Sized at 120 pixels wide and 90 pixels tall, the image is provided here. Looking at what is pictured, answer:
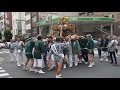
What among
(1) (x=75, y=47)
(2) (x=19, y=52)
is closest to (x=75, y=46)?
(1) (x=75, y=47)

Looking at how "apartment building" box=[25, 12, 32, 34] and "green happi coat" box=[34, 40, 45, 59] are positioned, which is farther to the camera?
"apartment building" box=[25, 12, 32, 34]

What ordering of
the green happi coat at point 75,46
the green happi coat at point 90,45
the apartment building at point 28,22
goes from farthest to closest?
the apartment building at point 28,22
the green happi coat at point 75,46
the green happi coat at point 90,45

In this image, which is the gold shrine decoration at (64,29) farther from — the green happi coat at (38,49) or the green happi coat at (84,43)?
the green happi coat at (38,49)

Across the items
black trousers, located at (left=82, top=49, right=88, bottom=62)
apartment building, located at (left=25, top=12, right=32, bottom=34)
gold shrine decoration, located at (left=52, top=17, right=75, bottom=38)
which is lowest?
black trousers, located at (left=82, top=49, right=88, bottom=62)

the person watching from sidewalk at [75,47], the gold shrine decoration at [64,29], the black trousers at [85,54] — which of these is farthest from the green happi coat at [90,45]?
the gold shrine decoration at [64,29]

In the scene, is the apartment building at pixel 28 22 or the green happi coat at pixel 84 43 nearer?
the green happi coat at pixel 84 43

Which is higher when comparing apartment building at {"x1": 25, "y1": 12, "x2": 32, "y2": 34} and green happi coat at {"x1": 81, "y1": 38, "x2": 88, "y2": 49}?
apartment building at {"x1": 25, "y1": 12, "x2": 32, "y2": 34}

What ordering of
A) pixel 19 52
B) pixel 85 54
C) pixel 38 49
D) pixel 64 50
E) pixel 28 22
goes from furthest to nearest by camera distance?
pixel 28 22
pixel 19 52
pixel 85 54
pixel 64 50
pixel 38 49

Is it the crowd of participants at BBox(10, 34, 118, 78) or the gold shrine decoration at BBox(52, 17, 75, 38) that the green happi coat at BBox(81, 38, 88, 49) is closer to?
the crowd of participants at BBox(10, 34, 118, 78)

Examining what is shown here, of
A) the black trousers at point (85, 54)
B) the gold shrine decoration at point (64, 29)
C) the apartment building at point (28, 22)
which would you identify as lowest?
the black trousers at point (85, 54)

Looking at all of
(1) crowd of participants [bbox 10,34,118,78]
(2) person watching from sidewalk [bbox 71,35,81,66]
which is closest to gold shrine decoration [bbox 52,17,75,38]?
(1) crowd of participants [bbox 10,34,118,78]

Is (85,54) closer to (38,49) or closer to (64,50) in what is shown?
(64,50)
